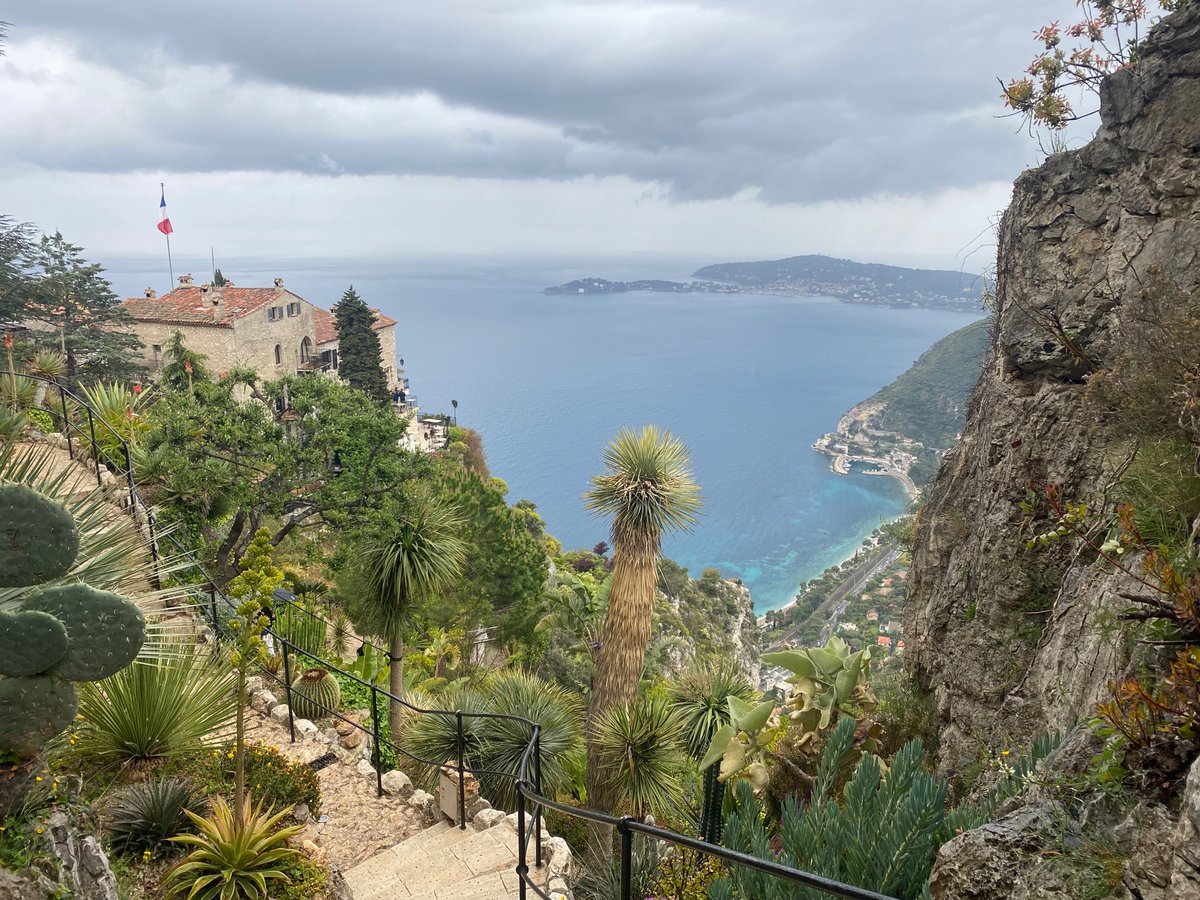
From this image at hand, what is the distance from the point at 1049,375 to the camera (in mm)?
6352

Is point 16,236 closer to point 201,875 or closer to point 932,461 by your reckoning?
point 201,875

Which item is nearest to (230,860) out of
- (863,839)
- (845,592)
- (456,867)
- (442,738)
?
(456,867)

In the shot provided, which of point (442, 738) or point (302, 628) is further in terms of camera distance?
point (302, 628)

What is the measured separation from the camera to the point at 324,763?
7.01 metres

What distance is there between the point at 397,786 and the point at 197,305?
38009 mm

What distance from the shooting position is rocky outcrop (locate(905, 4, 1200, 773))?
17.8ft

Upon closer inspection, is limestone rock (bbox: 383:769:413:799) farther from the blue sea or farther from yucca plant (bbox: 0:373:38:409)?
the blue sea

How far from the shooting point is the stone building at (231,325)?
36.6 m

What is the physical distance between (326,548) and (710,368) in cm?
15263

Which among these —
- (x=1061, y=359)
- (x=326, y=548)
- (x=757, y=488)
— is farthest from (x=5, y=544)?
(x=757, y=488)

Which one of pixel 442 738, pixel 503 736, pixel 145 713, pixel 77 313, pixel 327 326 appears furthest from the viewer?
pixel 327 326

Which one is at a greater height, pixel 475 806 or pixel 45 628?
pixel 45 628

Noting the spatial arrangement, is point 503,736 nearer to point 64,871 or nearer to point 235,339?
point 64,871

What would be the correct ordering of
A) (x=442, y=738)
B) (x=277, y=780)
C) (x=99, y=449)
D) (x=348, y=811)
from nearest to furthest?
(x=277, y=780)
(x=348, y=811)
(x=442, y=738)
(x=99, y=449)
